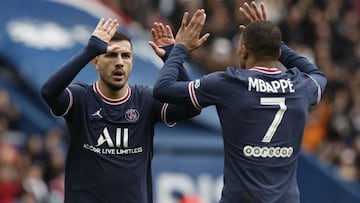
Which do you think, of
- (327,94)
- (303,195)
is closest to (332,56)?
(327,94)

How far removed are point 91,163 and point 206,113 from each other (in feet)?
30.5

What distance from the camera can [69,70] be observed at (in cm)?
889

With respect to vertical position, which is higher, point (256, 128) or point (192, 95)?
point (192, 95)

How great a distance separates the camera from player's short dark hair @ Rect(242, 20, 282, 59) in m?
8.28

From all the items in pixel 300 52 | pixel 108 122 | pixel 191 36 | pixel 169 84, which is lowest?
pixel 300 52

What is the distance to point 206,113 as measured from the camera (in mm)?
18406

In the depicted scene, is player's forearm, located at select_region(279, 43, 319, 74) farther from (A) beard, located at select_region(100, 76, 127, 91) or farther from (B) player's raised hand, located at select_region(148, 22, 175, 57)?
(A) beard, located at select_region(100, 76, 127, 91)

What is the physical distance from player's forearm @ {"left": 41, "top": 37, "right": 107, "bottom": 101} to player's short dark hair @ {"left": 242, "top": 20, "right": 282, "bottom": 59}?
48.5 inches

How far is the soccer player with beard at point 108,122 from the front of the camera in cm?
910

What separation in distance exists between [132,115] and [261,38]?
1544 mm

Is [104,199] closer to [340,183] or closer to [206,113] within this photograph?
[340,183]

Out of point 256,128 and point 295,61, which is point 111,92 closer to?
point 295,61

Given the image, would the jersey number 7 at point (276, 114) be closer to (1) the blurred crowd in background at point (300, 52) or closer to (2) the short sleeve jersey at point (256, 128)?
(2) the short sleeve jersey at point (256, 128)

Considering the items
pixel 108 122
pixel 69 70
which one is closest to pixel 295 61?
pixel 108 122
